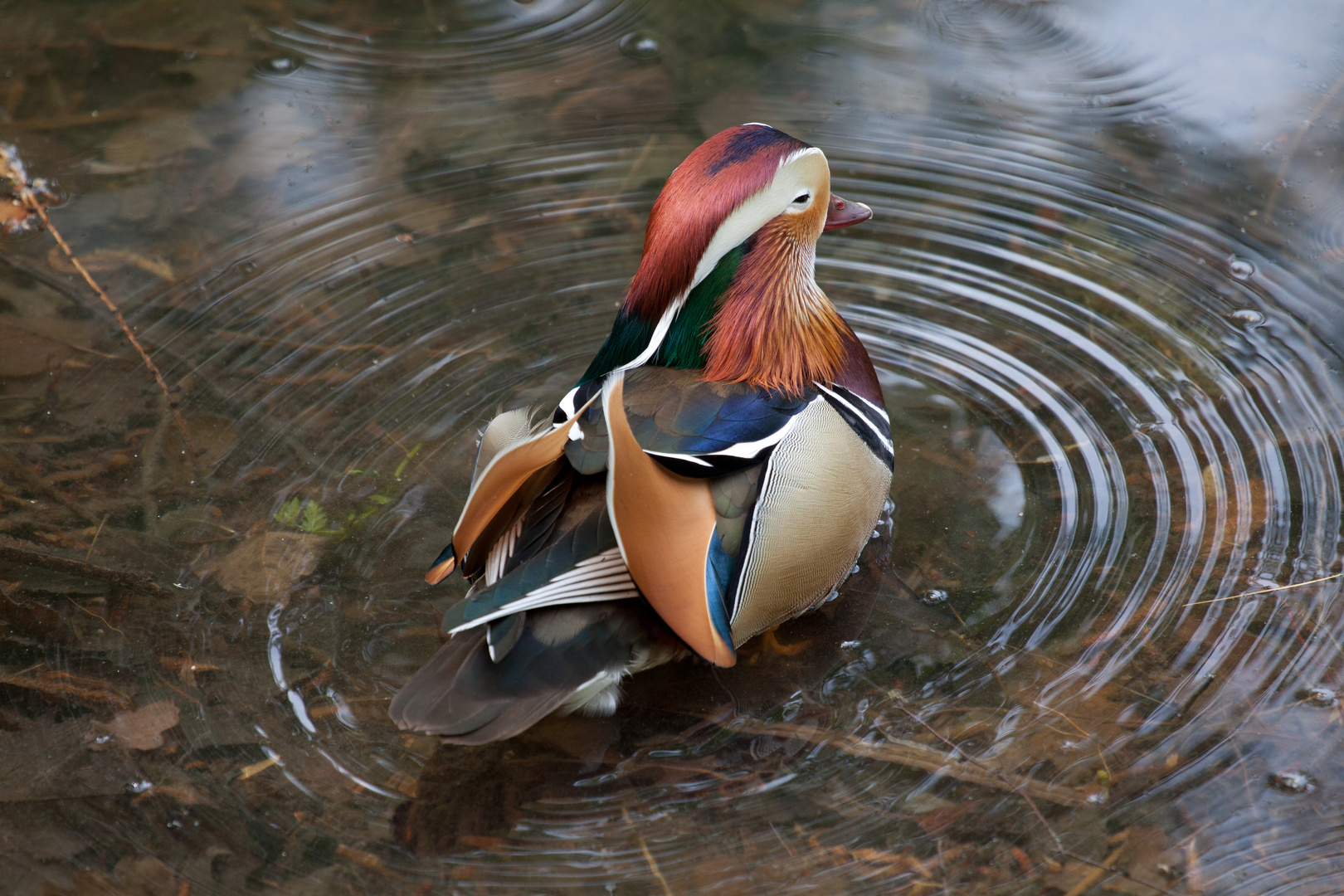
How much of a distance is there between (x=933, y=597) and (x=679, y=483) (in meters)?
0.86

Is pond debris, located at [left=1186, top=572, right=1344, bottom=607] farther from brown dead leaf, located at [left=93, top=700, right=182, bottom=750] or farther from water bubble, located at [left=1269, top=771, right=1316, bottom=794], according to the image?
brown dead leaf, located at [left=93, top=700, right=182, bottom=750]

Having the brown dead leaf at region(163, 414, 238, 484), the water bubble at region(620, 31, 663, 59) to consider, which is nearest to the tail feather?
the brown dead leaf at region(163, 414, 238, 484)

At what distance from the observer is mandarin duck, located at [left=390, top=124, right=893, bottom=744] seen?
2.51 m

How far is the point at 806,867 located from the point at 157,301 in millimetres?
2930

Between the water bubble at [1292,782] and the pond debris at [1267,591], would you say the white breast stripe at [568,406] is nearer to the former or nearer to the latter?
the pond debris at [1267,591]

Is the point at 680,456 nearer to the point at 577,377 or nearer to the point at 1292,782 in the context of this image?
the point at 577,377

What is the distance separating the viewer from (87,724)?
2.63m

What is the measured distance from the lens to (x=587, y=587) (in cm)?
260

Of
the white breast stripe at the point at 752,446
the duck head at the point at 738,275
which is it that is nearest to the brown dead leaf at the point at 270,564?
the duck head at the point at 738,275

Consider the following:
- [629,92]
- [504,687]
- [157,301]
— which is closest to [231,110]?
[157,301]

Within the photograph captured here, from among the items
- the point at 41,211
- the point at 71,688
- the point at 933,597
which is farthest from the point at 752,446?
the point at 41,211

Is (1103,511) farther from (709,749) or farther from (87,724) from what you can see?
(87,724)

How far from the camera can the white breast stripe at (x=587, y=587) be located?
8.33 ft

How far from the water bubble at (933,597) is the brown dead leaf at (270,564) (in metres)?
1.63
